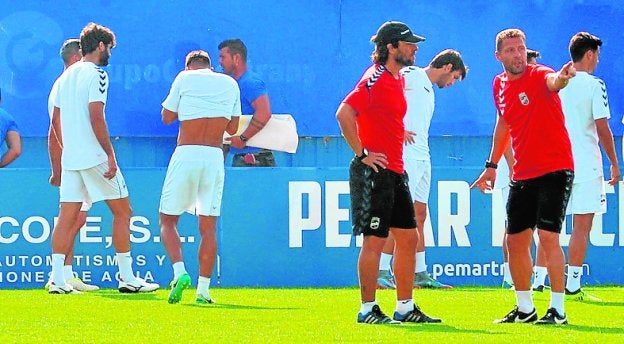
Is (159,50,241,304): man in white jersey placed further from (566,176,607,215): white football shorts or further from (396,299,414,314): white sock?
(566,176,607,215): white football shorts

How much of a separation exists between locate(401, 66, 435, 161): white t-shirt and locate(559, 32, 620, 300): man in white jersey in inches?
50.6

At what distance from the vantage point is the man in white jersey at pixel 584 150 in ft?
38.6

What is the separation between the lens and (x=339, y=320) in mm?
9547

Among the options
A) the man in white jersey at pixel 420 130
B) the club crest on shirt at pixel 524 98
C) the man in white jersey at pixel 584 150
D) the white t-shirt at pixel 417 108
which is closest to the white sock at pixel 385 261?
the man in white jersey at pixel 420 130

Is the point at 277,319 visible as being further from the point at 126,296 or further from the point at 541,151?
the point at 126,296

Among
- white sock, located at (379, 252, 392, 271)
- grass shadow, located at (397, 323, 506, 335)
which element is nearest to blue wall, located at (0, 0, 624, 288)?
white sock, located at (379, 252, 392, 271)

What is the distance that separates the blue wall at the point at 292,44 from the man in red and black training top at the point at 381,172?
18.1 ft

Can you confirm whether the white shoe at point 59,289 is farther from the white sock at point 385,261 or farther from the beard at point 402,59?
the beard at point 402,59

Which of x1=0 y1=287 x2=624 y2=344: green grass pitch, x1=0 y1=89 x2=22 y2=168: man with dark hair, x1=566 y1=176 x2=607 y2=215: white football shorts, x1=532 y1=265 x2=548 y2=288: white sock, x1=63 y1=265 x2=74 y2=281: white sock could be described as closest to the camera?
x1=0 y1=287 x2=624 y2=344: green grass pitch

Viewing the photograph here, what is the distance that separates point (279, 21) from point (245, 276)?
2.53 metres

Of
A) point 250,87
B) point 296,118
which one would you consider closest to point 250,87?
point 250,87

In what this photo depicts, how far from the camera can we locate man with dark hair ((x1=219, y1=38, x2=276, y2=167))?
46.0 ft

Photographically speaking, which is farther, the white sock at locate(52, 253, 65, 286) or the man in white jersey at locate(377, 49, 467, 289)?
the man in white jersey at locate(377, 49, 467, 289)

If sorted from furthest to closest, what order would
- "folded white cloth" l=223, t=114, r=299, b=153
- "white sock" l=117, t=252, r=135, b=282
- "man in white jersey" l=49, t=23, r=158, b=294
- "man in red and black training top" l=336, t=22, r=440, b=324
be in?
"folded white cloth" l=223, t=114, r=299, b=153 < "white sock" l=117, t=252, r=135, b=282 < "man in white jersey" l=49, t=23, r=158, b=294 < "man in red and black training top" l=336, t=22, r=440, b=324
